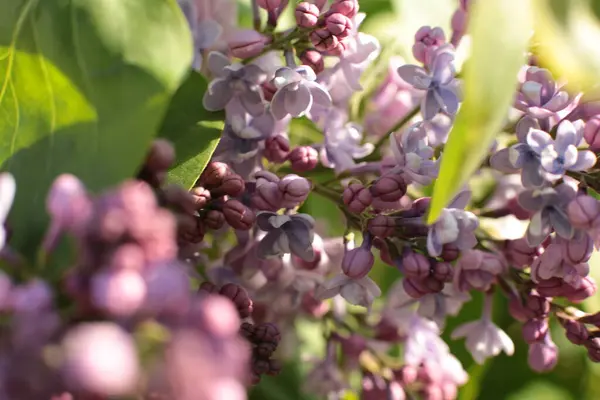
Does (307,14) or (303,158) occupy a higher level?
(307,14)

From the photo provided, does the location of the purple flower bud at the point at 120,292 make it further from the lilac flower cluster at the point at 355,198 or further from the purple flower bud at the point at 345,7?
the purple flower bud at the point at 345,7


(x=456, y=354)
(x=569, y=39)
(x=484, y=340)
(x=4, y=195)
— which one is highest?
(x=569, y=39)

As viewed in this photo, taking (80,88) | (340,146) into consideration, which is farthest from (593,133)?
(80,88)

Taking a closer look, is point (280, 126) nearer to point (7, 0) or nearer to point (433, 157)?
point (433, 157)

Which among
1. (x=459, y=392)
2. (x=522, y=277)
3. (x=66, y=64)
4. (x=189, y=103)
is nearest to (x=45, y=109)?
(x=66, y=64)

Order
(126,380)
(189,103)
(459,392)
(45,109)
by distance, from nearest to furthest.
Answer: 1. (126,380)
2. (45,109)
3. (189,103)
4. (459,392)

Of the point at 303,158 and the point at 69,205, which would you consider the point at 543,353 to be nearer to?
the point at 303,158

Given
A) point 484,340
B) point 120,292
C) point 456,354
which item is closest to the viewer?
point 120,292
